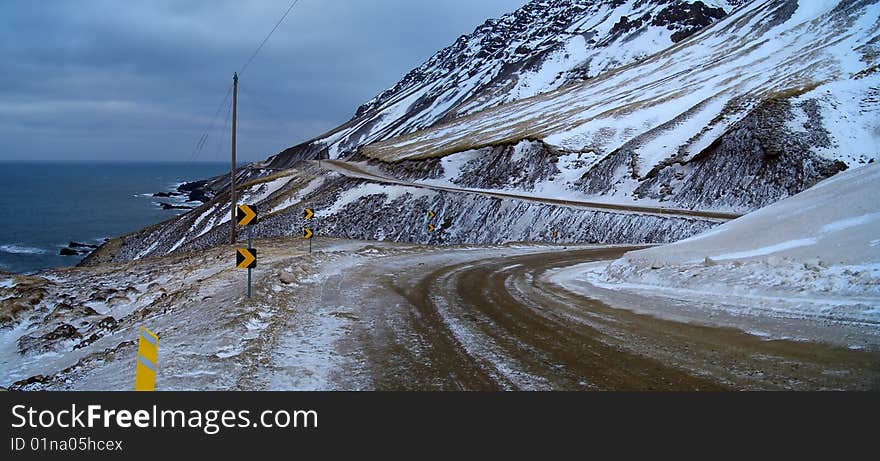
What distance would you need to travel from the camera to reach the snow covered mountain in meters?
35.3

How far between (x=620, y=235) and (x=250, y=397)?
98.5ft

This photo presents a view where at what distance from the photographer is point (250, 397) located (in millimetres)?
5543

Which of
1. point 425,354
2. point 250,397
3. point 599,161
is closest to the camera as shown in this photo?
point 250,397

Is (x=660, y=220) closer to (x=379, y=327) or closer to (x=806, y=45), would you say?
(x=379, y=327)

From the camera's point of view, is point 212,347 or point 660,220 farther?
point 660,220

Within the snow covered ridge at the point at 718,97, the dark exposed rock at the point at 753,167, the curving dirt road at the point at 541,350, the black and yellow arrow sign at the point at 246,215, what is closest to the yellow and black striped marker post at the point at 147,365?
the curving dirt road at the point at 541,350

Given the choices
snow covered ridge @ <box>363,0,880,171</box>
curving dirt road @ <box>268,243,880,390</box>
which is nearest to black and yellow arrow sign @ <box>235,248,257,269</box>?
curving dirt road @ <box>268,243,880,390</box>

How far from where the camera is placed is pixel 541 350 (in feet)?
24.3

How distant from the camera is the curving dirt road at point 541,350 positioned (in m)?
5.95

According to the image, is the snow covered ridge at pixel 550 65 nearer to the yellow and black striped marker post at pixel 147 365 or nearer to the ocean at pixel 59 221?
the ocean at pixel 59 221

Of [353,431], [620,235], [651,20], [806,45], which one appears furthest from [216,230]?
[651,20]

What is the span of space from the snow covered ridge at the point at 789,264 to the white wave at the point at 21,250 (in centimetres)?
6890

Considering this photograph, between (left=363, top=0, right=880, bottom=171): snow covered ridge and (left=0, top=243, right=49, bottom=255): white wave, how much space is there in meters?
45.0

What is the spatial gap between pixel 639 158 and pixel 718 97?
14386mm
